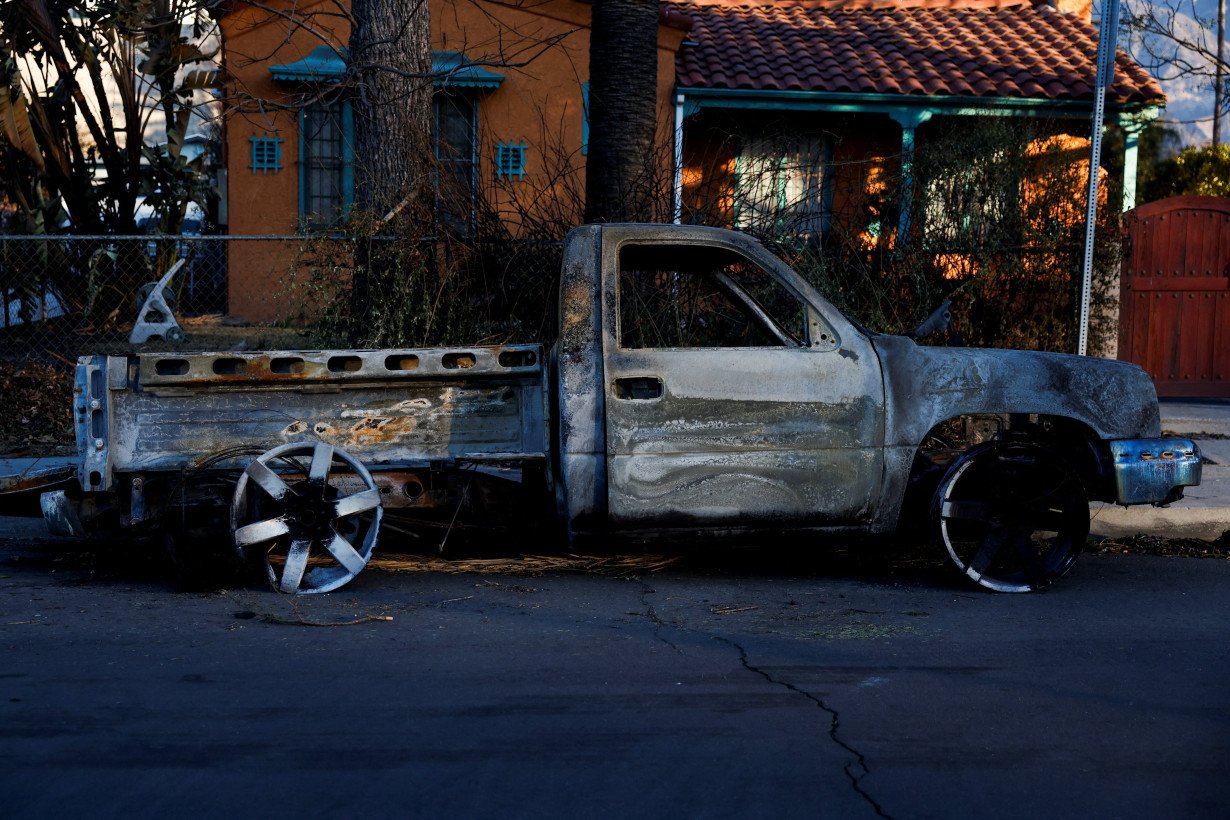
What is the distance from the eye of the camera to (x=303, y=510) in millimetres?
6152

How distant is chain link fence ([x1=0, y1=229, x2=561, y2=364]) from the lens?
9.71 meters

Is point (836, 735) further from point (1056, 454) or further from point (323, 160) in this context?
point (323, 160)

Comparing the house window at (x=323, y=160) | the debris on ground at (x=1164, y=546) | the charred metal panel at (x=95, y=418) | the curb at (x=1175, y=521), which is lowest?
the debris on ground at (x=1164, y=546)

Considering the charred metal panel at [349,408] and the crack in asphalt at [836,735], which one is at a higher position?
the charred metal panel at [349,408]

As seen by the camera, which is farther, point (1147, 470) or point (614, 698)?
point (1147, 470)

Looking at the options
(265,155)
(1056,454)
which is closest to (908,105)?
(265,155)

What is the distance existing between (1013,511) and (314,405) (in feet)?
11.8

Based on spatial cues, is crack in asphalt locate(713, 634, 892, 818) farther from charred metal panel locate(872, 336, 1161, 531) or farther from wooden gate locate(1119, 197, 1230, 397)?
wooden gate locate(1119, 197, 1230, 397)

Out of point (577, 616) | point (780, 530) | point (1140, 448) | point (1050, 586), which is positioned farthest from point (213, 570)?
point (1140, 448)

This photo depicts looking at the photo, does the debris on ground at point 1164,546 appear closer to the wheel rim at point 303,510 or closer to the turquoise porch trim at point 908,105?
the wheel rim at point 303,510

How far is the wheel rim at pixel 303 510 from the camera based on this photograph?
609 centimetres

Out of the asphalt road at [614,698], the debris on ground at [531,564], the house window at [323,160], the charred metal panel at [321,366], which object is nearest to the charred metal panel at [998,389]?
the asphalt road at [614,698]

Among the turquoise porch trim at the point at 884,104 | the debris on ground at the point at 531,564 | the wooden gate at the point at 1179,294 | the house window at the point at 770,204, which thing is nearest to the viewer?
the debris on ground at the point at 531,564

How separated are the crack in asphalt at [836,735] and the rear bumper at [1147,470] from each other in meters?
2.39
